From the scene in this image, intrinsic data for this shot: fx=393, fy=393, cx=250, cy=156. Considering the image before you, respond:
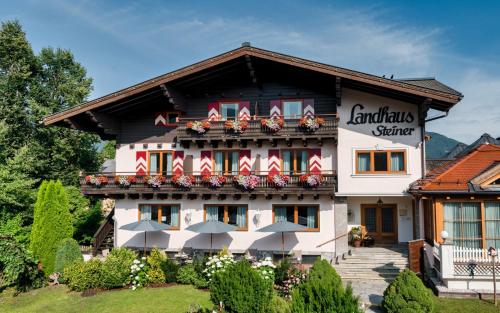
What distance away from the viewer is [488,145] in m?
17.0

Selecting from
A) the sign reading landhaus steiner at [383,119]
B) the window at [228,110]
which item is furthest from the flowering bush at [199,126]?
the sign reading landhaus steiner at [383,119]

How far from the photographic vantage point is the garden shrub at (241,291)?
957cm

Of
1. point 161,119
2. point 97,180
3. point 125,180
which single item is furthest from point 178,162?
point 97,180

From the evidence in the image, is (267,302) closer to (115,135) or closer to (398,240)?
(398,240)

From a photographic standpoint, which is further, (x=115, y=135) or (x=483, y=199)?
(x=115, y=135)

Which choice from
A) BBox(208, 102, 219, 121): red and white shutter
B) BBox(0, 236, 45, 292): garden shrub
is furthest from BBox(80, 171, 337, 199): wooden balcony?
BBox(0, 236, 45, 292): garden shrub

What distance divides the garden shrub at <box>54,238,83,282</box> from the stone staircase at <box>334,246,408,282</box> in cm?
1215

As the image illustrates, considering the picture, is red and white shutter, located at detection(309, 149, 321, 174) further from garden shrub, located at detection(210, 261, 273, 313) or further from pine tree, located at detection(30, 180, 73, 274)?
pine tree, located at detection(30, 180, 73, 274)

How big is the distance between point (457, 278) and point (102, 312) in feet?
39.5

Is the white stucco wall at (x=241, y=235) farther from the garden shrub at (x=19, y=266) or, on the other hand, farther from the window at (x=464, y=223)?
the window at (x=464, y=223)

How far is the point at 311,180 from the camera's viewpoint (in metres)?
17.8

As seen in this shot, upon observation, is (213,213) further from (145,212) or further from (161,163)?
(161,163)

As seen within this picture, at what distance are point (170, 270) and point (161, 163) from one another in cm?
651

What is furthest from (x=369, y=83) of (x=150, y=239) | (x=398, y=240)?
(x=150, y=239)
